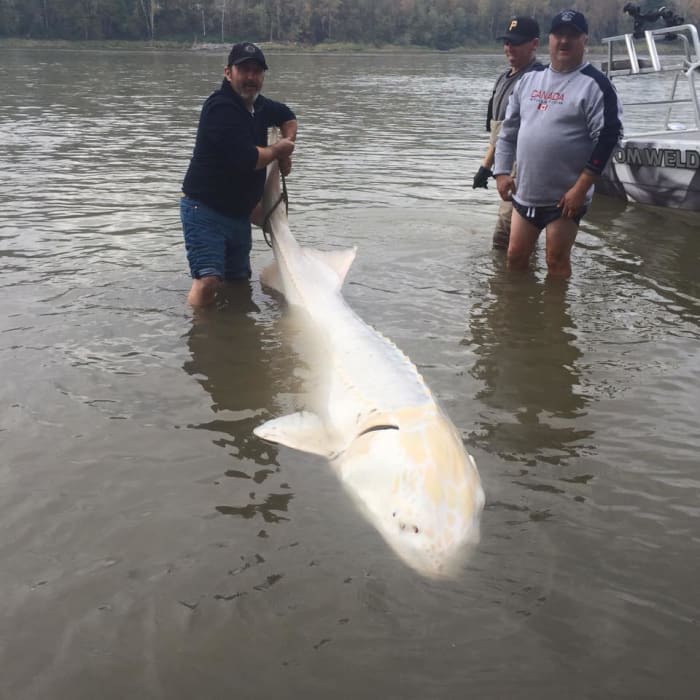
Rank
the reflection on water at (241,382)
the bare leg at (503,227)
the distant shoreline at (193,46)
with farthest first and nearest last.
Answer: the distant shoreline at (193,46)
the bare leg at (503,227)
the reflection on water at (241,382)

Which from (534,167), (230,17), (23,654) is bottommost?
(23,654)

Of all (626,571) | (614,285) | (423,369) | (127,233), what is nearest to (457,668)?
(626,571)

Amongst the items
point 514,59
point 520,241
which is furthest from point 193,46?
point 520,241

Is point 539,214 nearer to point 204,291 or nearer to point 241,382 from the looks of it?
point 204,291

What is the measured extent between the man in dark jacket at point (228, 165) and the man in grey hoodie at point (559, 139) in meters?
2.05

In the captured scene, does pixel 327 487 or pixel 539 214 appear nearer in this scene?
pixel 327 487

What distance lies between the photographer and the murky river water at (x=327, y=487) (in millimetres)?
2648

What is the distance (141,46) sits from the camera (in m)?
91.6

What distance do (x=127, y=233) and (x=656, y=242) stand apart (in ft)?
21.3

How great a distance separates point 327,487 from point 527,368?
2185 mm

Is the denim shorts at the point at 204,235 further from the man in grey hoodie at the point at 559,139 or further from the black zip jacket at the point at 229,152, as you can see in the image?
the man in grey hoodie at the point at 559,139

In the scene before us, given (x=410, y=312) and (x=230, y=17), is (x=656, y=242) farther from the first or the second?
(x=230, y=17)

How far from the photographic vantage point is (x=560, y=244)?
6457mm

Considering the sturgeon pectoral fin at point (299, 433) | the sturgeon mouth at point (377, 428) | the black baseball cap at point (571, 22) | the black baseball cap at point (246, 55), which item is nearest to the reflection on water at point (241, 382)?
the sturgeon pectoral fin at point (299, 433)
